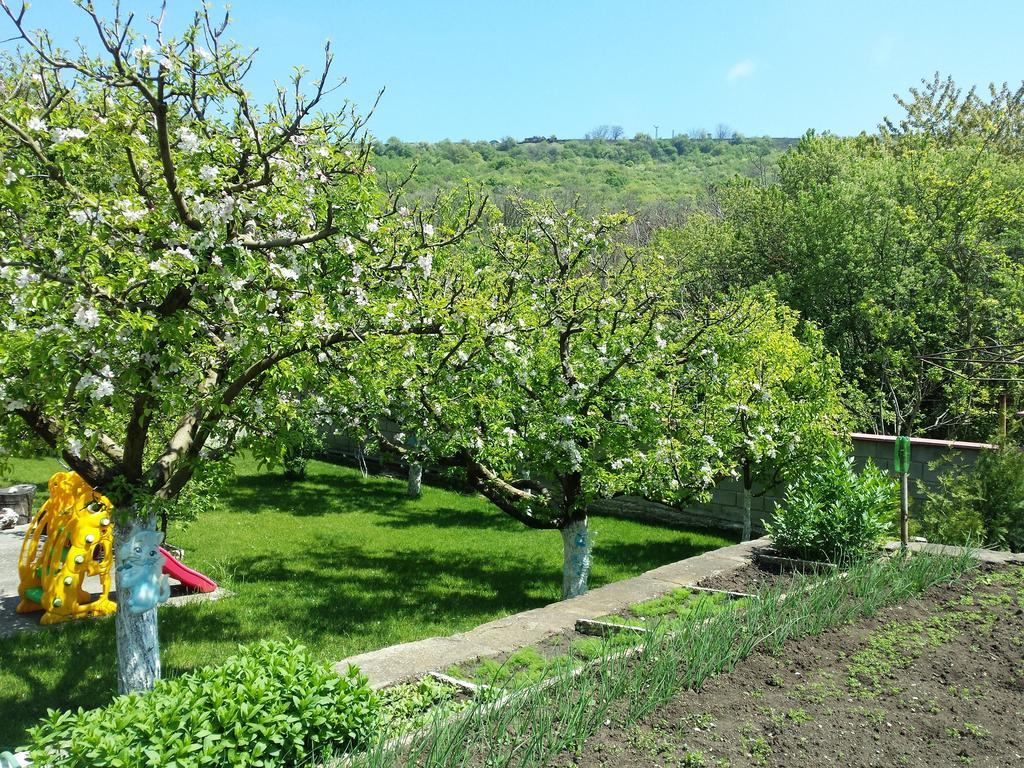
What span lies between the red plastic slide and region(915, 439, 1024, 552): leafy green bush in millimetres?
7895

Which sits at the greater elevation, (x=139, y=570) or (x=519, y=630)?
(x=139, y=570)

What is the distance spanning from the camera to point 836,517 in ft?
24.5

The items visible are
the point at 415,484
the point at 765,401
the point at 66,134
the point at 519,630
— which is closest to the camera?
the point at 66,134

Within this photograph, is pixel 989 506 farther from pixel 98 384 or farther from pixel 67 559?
pixel 67 559

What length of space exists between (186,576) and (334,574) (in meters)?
2.11

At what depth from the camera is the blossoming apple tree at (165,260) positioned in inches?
173

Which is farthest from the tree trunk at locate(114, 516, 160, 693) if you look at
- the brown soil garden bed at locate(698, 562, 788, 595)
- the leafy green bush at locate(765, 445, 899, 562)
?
the leafy green bush at locate(765, 445, 899, 562)

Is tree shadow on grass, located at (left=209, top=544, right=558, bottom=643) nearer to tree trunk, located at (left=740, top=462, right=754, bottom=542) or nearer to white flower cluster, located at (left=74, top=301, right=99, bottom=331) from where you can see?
tree trunk, located at (left=740, top=462, right=754, bottom=542)

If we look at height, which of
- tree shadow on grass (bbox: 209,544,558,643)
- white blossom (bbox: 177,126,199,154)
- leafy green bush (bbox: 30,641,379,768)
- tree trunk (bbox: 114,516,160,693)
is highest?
white blossom (bbox: 177,126,199,154)

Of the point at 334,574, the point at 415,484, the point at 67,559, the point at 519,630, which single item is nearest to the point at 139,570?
the point at 519,630

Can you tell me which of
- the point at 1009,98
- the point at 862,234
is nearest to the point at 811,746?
the point at 862,234

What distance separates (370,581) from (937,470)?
23.7 ft

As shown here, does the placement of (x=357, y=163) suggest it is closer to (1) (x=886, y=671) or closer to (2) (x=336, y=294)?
(2) (x=336, y=294)

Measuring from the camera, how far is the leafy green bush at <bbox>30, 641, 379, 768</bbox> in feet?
9.52
